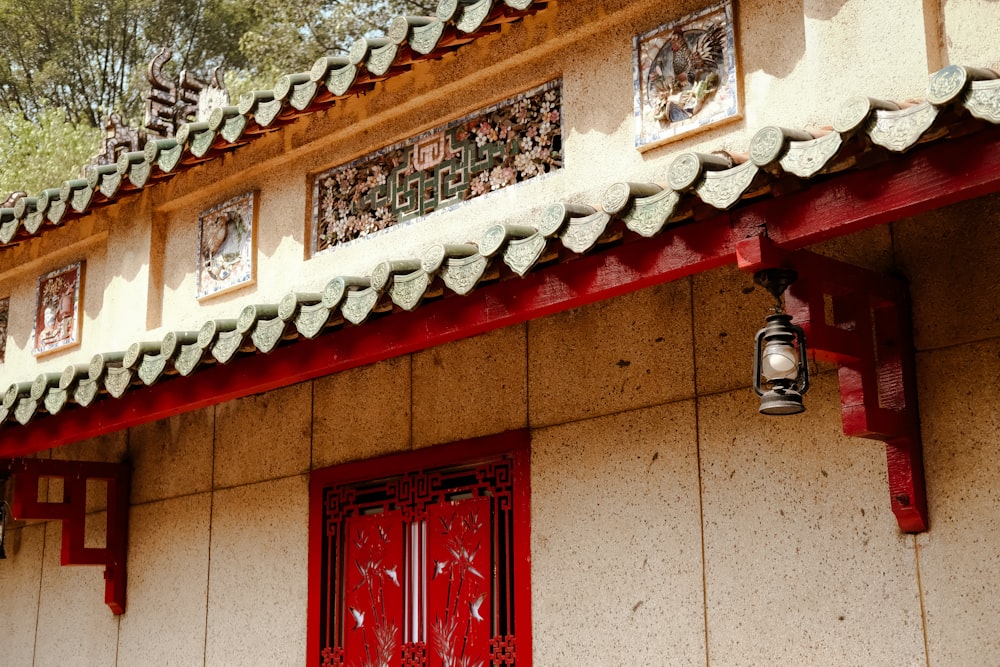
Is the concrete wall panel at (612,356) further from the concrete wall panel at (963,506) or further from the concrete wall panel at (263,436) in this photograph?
the concrete wall panel at (263,436)

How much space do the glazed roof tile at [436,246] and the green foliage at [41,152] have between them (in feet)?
35.8

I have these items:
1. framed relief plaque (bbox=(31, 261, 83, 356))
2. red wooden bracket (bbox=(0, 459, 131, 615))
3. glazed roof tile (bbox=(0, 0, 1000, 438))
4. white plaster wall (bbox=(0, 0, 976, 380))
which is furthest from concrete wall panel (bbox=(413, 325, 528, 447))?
framed relief plaque (bbox=(31, 261, 83, 356))

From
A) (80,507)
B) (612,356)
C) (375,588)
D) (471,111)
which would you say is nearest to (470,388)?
(612,356)

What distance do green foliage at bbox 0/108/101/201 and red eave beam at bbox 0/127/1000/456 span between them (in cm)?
1297

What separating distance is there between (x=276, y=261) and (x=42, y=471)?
251 cm

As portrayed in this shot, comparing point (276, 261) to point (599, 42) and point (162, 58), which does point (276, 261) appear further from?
point (599, 42)

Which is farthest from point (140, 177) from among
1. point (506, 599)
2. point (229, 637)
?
point (506, 599)

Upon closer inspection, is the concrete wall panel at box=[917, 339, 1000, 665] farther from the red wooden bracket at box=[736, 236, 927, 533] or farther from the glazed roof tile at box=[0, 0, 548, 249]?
the glazed roof tile at box=[0, 0, 548, 249]

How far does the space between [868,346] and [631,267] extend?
0.99 metres

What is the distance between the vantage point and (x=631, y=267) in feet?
16.5

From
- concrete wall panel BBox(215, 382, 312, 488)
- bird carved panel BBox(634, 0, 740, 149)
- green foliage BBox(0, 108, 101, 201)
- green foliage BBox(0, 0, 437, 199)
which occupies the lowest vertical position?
concrete wall panel BBox(215, 382, 312, 488)

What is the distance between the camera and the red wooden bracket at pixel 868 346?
4.76 m

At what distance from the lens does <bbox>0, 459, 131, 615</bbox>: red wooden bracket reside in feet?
28.0

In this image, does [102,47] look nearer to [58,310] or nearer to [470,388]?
[58,310]
